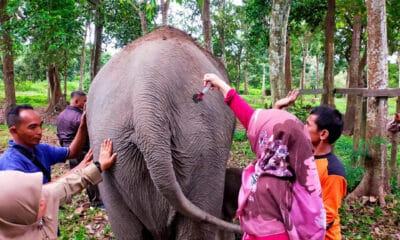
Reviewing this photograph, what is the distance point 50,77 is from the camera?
19875 millimetres

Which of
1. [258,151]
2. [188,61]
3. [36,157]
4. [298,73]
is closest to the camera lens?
[258,151]

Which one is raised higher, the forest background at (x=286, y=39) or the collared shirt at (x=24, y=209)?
the forest background at (x=286, y=39)

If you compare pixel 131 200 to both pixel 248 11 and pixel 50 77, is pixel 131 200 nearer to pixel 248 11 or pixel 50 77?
pixel 248 11

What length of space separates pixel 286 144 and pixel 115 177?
45.2 inches

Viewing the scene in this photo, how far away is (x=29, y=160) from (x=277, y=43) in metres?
4.74

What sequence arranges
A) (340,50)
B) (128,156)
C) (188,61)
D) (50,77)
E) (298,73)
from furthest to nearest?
1. (298,73)
2. (50,77)
3. (340,50)
4. (188,61)
5. (128,156)

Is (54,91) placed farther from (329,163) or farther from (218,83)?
(329,163)

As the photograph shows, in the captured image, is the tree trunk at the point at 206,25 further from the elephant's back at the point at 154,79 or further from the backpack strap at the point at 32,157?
the backpack strap at the point at 32,157

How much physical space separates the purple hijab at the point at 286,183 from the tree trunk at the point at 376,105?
353cm

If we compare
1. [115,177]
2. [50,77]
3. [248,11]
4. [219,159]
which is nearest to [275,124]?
[219,159]

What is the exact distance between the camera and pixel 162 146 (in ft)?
6.44

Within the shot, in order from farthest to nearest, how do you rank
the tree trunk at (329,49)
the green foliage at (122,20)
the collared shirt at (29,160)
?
the green foliage at (122,20) → the tree trunk at (329,49) → the collared shirt at (29,160)

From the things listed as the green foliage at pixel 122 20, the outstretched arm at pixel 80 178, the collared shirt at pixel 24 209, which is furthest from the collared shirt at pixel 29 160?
the green foliage at pixel 122 20

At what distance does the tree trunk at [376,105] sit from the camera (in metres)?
4.66
